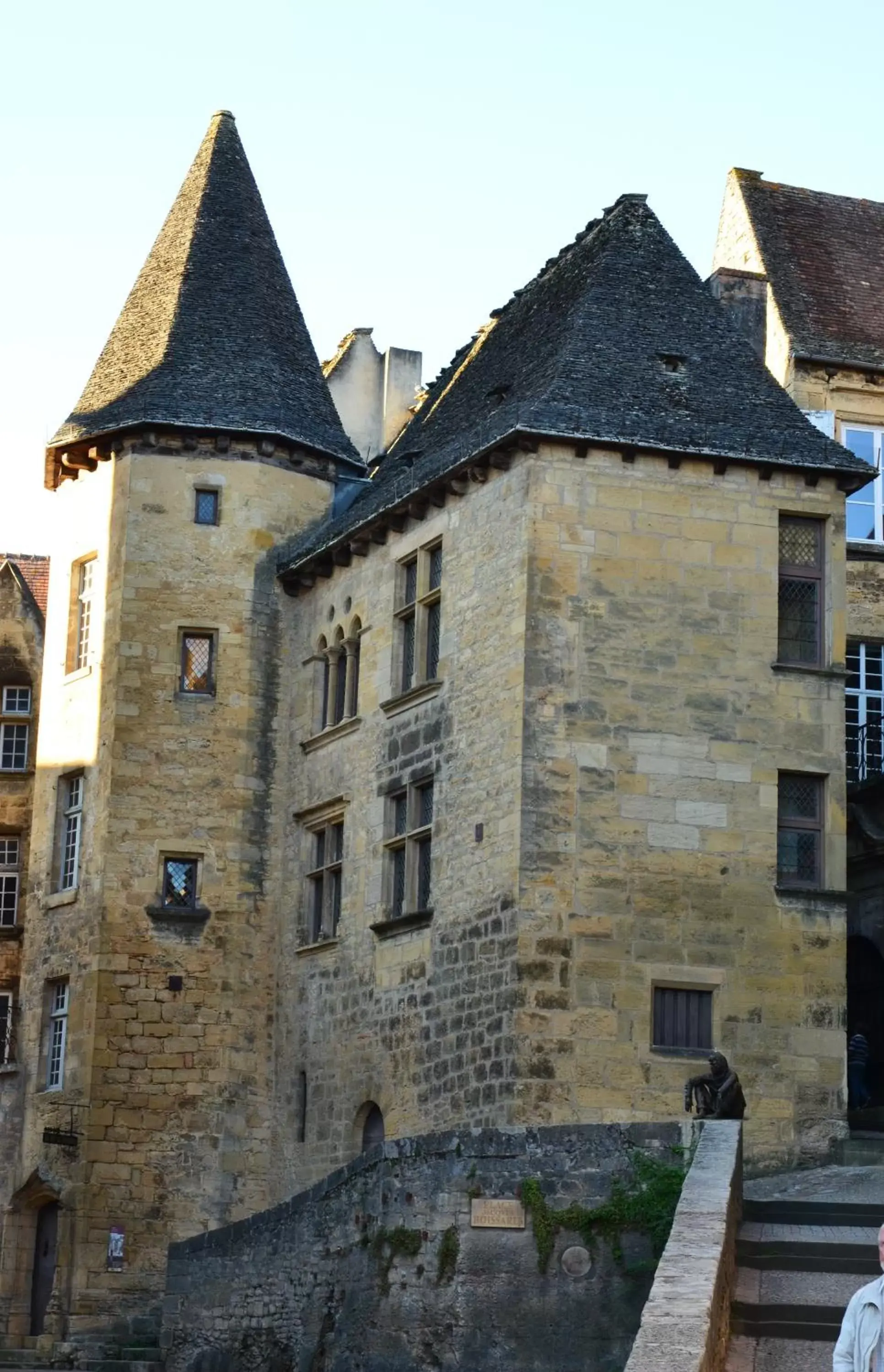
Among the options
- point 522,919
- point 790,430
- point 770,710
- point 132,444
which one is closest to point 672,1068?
point 522,919

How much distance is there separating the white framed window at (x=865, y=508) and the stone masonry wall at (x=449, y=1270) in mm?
12353

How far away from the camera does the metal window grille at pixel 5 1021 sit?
114 ft

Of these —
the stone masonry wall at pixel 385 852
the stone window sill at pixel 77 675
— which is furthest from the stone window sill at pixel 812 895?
the stone window sill at pixel 77 675

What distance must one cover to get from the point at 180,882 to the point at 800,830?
819cm

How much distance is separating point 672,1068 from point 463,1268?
16.6ft

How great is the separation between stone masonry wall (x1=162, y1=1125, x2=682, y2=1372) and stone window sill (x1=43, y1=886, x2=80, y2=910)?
8.08 meters

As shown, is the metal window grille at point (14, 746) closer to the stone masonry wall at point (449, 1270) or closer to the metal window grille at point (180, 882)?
the metal window grille at point (180, 882)

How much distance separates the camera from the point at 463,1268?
798 inches

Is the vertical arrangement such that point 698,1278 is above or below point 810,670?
below

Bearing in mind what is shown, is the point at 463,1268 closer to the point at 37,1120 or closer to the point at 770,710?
the point at 770,710

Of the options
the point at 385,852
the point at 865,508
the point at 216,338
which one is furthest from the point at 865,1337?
the point at 216,338

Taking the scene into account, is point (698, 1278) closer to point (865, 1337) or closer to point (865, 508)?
point (865, 1337)

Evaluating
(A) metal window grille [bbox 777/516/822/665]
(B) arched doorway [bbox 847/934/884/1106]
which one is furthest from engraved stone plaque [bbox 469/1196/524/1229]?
(B) arched doorway [bbox 847/934/884/1106]

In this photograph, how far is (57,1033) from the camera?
31.5m
